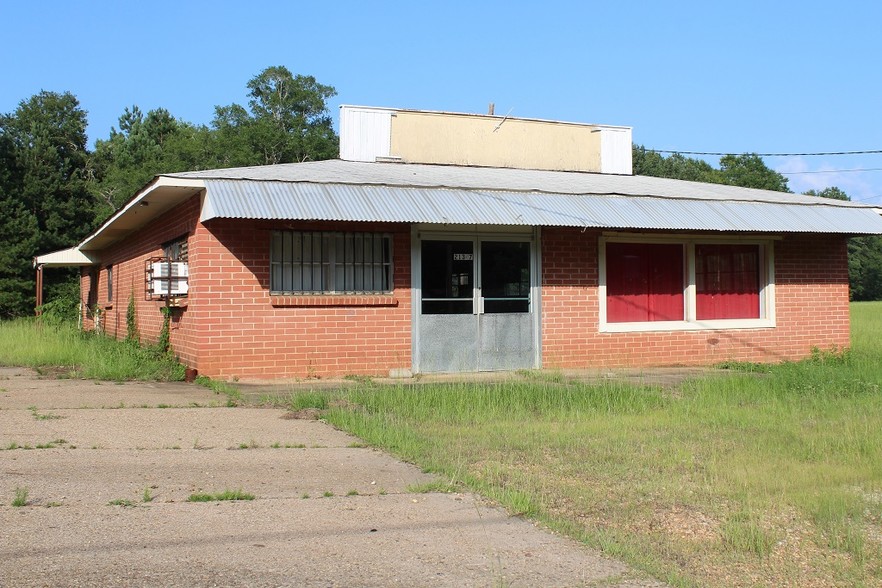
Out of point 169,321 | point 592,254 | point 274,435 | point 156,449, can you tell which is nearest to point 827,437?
point 274,435

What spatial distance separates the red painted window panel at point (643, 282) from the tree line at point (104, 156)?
30808 millimetres

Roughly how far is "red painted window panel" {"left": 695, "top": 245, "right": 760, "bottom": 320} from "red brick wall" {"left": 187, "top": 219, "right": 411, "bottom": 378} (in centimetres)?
553

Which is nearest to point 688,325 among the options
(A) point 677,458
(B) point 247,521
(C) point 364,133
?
(C) point 364,133

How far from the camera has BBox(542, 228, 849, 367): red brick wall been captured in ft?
47.1

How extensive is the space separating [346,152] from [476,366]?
18.2ft

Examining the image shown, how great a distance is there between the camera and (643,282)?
49.9 ft

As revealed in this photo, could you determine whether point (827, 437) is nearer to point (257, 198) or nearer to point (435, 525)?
point (435, 525)

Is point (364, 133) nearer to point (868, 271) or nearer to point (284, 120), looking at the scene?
point (284, 120)

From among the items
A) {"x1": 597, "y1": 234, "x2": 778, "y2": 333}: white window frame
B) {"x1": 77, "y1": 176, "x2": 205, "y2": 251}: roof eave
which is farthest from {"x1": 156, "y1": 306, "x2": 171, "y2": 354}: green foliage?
{"x1": 597, "y1": 234, "x2": 778, "y2": 333}: white window frame

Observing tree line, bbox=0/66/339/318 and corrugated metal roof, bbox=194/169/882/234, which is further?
tree line, bbox=0/66/339/318

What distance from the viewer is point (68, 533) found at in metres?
4.92

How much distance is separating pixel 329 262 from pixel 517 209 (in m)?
2.89

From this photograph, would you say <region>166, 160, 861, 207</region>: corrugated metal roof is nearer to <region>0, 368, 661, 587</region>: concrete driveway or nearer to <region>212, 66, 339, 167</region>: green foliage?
<region>0, 368, 661, 587</region>: concrete driveway

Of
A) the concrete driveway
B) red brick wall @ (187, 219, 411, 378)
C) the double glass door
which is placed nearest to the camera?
the concrete driveway
